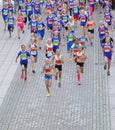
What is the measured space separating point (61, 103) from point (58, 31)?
6.21 meters

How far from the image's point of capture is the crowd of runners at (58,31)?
20.6m

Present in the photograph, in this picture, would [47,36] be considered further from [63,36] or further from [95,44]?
[95,44]

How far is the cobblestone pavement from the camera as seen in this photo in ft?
56.0

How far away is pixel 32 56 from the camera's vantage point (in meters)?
22.2

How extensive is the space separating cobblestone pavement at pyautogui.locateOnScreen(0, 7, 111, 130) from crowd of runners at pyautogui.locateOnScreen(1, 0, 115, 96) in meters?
0.42

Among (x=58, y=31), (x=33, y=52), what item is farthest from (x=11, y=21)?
(x=33, y=52)

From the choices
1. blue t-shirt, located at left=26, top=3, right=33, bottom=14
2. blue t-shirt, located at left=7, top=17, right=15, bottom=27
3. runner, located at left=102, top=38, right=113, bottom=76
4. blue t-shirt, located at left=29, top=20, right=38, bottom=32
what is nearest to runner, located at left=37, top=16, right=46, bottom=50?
blue t-shirt, located at left=29, top=20, right=38, bottom=32

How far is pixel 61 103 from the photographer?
18.8 metres

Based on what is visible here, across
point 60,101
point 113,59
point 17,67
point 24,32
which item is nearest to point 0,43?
point 24,32

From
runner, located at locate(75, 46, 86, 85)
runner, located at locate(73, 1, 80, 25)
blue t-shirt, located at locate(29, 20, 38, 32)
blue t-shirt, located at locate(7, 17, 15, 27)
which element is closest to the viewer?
runner, located at locate(75, 46, 86, 85)

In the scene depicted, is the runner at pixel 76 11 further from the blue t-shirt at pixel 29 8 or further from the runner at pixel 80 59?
the runner at pixel 80 59

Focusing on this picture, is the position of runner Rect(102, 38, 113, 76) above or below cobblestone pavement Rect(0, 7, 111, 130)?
above

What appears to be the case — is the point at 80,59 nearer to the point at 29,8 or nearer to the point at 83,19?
the point at 83,19

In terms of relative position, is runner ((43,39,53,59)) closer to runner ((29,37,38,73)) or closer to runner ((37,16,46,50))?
runner ((29,37,38,73))
